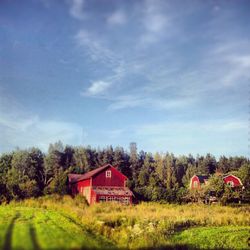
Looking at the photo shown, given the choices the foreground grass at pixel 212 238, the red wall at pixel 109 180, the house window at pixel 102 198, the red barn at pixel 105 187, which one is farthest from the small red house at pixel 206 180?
the foreground grass at pixel 212 238

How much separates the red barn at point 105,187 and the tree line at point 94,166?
9.15 feet

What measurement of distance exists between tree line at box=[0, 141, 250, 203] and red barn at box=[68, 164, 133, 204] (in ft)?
9.15

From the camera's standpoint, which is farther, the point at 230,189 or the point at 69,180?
the point at 69,180

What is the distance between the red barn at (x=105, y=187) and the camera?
37400 mm

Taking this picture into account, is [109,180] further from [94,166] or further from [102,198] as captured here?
[94,166]

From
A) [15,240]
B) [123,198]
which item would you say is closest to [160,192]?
[123,198]

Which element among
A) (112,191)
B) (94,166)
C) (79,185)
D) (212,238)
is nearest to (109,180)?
(112,191)

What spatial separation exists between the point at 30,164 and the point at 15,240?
53.8 m

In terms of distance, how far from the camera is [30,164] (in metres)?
57.0

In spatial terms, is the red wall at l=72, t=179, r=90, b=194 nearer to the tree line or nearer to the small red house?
the tree line

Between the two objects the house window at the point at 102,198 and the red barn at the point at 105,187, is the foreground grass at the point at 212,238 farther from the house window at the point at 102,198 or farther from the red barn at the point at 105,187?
the red barn at the point at 105,187

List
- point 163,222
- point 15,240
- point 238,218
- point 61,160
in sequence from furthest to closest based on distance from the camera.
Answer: point 61,160, point 238,218, point 163,222, point 15,240

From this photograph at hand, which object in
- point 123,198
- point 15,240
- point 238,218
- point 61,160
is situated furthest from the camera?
point 61,160

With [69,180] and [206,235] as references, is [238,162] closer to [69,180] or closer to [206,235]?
[69,180]
